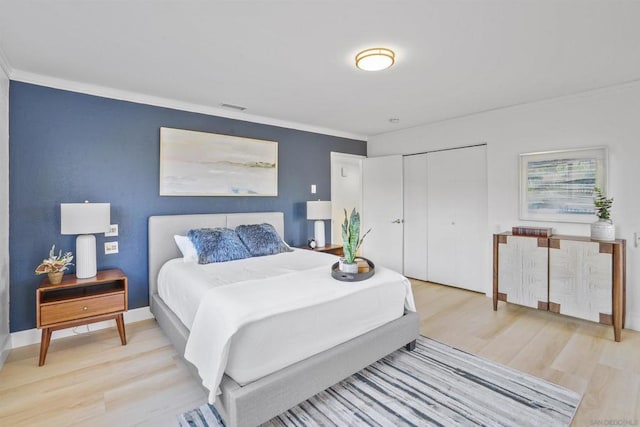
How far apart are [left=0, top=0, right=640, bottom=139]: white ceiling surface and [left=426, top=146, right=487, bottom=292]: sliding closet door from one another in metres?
1.06

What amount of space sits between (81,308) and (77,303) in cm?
5

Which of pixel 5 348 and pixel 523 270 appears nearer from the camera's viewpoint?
pixel 5 348

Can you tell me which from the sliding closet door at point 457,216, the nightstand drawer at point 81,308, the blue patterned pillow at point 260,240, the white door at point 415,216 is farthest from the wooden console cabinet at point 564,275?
the nightstand drawer at point 81,308

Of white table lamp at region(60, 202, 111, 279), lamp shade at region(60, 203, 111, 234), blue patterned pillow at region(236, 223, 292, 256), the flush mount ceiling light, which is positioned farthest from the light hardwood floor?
the flush mount ceiling light

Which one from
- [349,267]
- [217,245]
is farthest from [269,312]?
[217,245]

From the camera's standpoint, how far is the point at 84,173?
2.96m

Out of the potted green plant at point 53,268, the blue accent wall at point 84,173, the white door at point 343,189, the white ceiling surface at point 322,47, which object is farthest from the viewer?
the white door at point 343,189

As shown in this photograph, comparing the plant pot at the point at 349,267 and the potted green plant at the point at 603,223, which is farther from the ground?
the potted green plant at the point at 603,223

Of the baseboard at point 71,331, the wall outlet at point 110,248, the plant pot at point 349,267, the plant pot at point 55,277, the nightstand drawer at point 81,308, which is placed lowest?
the baseboard at point 71,331

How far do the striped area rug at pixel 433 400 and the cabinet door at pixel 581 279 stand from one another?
1289 mm

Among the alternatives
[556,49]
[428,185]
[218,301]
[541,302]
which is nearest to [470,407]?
[218,301]

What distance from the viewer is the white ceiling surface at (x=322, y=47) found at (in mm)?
1817

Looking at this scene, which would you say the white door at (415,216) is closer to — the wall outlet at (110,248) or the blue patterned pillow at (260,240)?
the blue patterned pillow at (260,240)

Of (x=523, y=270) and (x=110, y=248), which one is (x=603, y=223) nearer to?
(x=523, y=270)
